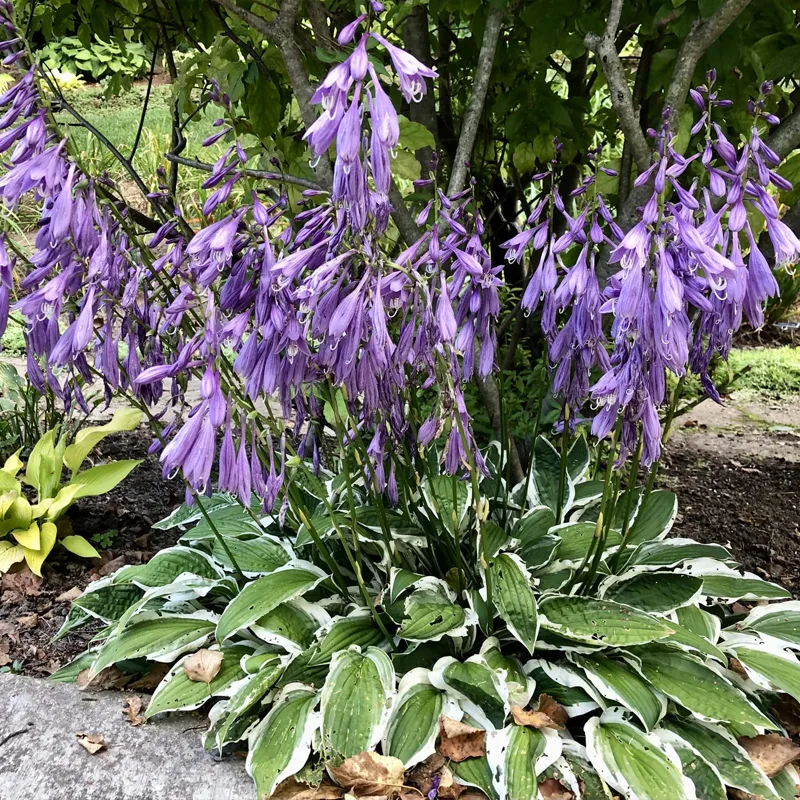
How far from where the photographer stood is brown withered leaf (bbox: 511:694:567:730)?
182cm

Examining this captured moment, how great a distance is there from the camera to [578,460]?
280 cm

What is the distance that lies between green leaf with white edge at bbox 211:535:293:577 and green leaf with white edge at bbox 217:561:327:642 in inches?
5.5

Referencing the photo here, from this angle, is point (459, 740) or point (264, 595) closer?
point (459, 740)

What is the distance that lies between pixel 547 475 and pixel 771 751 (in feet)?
3.88

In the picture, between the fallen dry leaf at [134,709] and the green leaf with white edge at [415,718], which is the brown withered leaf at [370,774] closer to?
the green leaf with white edge at [415,718]

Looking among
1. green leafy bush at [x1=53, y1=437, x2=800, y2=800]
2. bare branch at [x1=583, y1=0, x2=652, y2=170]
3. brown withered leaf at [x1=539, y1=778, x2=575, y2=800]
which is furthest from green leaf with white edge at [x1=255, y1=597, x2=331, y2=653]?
bare branch at [x1=583, y1=0, x2=652, y2=170]

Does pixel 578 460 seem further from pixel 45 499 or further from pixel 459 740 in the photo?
pixel 45 499

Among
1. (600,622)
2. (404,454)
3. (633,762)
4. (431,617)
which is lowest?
(633,762)

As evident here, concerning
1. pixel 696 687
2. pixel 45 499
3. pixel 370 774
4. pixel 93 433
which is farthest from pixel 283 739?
pixel 93 433

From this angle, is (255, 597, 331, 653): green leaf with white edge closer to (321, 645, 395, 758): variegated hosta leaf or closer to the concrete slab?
(321, 645, 395, 758): variegated hosta leaf

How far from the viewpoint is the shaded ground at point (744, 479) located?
2.87 metres

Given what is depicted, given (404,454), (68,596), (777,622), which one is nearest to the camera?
(404,454)

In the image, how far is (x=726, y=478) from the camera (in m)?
3.45

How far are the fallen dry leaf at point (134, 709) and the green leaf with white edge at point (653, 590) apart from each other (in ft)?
4.36
